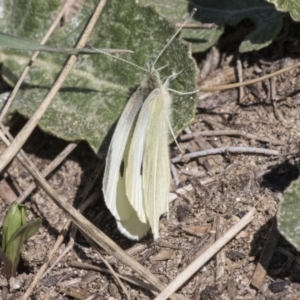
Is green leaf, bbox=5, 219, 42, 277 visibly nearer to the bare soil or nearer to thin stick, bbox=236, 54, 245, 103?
the bare soil

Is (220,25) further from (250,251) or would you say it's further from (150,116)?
(250,251)

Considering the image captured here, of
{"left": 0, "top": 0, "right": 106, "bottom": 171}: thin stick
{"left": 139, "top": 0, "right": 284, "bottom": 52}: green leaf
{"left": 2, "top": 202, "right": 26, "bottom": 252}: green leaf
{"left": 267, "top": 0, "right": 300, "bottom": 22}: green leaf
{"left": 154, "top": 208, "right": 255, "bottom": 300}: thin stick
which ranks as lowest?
{"left": 154, "top": 208, "right": 255, "bottom": 300}: thin stick

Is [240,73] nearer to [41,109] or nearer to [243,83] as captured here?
[243,83]

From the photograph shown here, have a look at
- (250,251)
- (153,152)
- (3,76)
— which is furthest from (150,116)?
(3,76)

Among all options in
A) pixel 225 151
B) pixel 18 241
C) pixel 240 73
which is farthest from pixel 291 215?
pixel 18 241

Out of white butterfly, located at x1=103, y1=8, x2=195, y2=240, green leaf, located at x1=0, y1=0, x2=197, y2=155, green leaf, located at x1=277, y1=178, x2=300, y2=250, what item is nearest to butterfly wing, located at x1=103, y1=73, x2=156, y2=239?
white butterfly, located at x1=103, y1=8, x2=195, y2=240

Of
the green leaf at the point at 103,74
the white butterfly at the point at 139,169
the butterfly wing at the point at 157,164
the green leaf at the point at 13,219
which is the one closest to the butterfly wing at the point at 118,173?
the white butterfly at the point at 139,169
